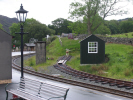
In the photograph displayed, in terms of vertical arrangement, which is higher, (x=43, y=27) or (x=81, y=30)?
(x=43, y=27)

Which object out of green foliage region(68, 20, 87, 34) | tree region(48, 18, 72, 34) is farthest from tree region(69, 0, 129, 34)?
tree region(48, 18, 72, 34)

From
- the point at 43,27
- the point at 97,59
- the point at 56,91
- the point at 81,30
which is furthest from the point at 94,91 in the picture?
the point at 43,27

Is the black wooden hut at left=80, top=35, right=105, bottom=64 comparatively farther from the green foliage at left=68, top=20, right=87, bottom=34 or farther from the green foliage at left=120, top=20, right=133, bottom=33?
the green foliage at left=120, top=20, right=133, bottom=33

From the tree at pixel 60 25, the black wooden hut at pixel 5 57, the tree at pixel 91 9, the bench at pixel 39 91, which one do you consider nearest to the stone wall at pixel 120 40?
the tree at pixel 91 9

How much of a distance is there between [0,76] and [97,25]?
110ft

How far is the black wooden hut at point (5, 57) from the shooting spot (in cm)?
1332

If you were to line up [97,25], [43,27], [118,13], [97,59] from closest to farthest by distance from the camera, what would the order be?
[97,59] → [118,13] → [97,25] → [43,27]

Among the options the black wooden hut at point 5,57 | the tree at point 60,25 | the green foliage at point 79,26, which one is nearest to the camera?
the black wooden hut at point 5,57

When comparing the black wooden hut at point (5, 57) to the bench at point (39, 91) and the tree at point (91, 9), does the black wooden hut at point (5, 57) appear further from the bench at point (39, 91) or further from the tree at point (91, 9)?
the tree at point (91, 9)

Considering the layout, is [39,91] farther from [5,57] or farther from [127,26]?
[127,26]

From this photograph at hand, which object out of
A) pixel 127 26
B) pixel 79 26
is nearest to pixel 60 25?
pixel 127 26

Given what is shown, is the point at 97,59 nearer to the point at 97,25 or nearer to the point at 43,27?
the point at 97,25

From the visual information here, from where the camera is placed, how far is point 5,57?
13.5 metres

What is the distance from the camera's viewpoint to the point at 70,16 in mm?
42594
